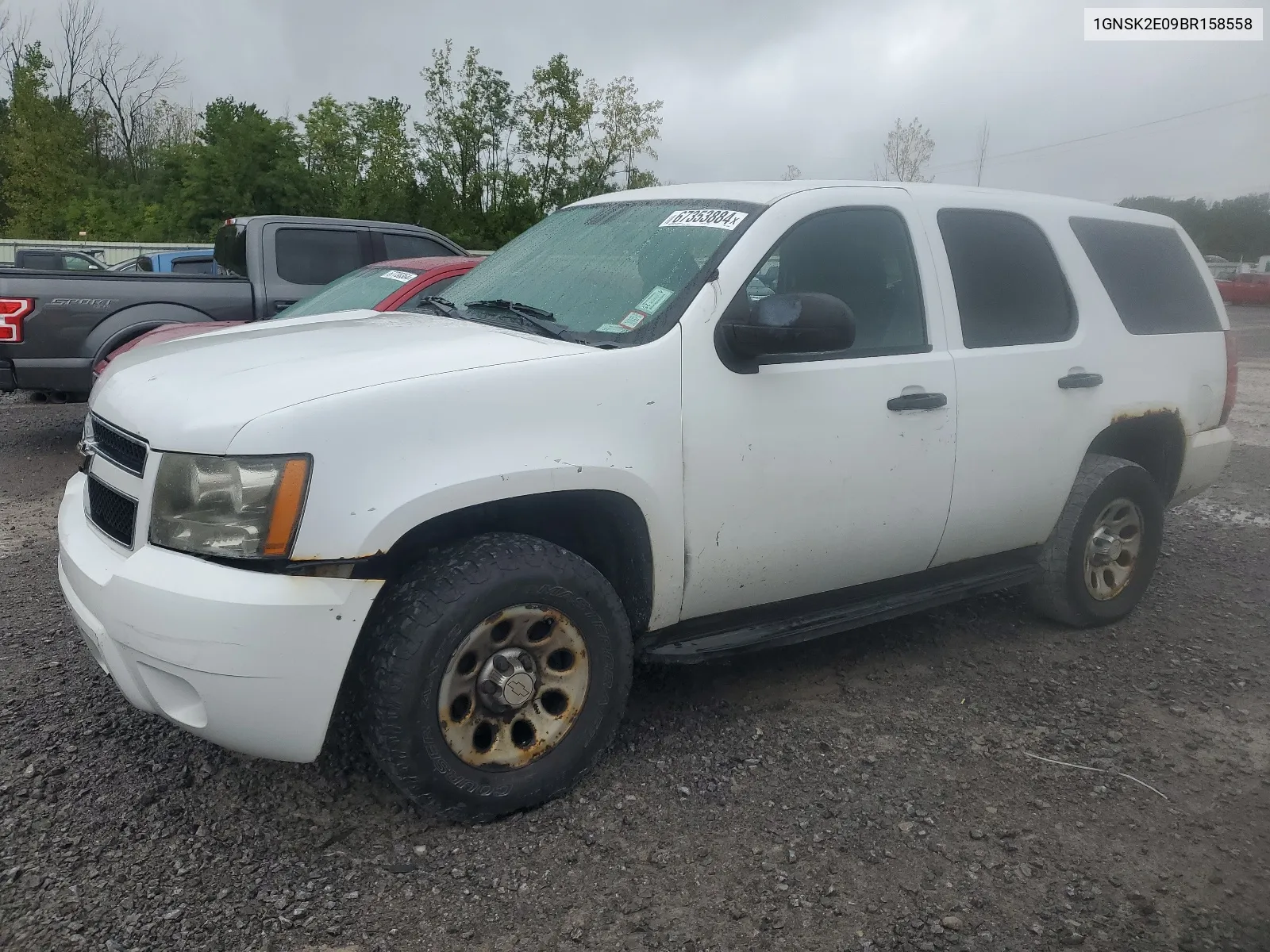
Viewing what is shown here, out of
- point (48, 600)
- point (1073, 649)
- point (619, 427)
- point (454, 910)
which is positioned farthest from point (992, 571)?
point (48, 600)

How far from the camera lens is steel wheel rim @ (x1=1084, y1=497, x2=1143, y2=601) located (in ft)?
14.5

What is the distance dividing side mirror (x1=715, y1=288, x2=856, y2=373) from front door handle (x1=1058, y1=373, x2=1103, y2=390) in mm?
1369

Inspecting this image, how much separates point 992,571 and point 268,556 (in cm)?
289

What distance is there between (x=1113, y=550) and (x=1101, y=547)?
0.23 feet

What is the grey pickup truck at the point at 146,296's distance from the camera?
7398 mm

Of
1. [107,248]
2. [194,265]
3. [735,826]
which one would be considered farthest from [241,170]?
[735,826]

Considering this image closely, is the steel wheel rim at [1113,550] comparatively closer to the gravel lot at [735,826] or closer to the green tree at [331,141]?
the gravel lot at [735,826]

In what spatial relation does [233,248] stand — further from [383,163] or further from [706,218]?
[383,163]

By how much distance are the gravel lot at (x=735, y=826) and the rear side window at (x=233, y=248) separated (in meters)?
5.31

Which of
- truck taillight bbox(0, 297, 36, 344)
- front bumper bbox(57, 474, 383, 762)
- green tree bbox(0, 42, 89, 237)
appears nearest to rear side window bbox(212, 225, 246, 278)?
truck taillight bbox(0, 297, 36, 344)

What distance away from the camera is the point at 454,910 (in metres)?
2.52

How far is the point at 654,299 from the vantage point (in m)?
3.18

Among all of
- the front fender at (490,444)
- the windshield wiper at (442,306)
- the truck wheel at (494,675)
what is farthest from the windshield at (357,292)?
the truck wheel at (494,675)

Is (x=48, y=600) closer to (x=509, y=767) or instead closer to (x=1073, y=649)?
(x=509, y=767)
